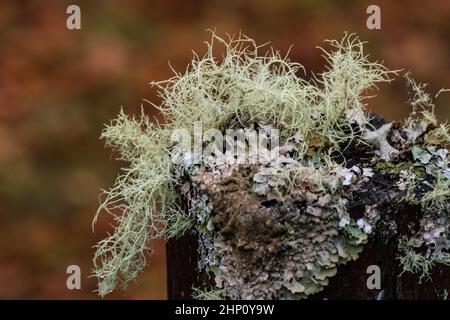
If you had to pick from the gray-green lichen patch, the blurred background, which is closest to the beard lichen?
the gray-green lichen patch

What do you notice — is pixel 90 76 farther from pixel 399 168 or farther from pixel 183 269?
pixel 399 168

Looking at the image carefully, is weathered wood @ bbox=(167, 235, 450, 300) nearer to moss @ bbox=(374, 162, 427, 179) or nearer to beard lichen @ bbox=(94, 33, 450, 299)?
beard lichen @ bbox=(94, 33, 450, 299)

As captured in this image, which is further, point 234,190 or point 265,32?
point 265,32

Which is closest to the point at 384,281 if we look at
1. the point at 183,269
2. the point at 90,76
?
the point at 183,269

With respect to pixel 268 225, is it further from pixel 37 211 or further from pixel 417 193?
pixel 37 211

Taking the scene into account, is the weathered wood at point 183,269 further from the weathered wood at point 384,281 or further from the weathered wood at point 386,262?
the weathered wood at point 386,262

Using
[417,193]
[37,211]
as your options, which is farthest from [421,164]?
[37,211]
